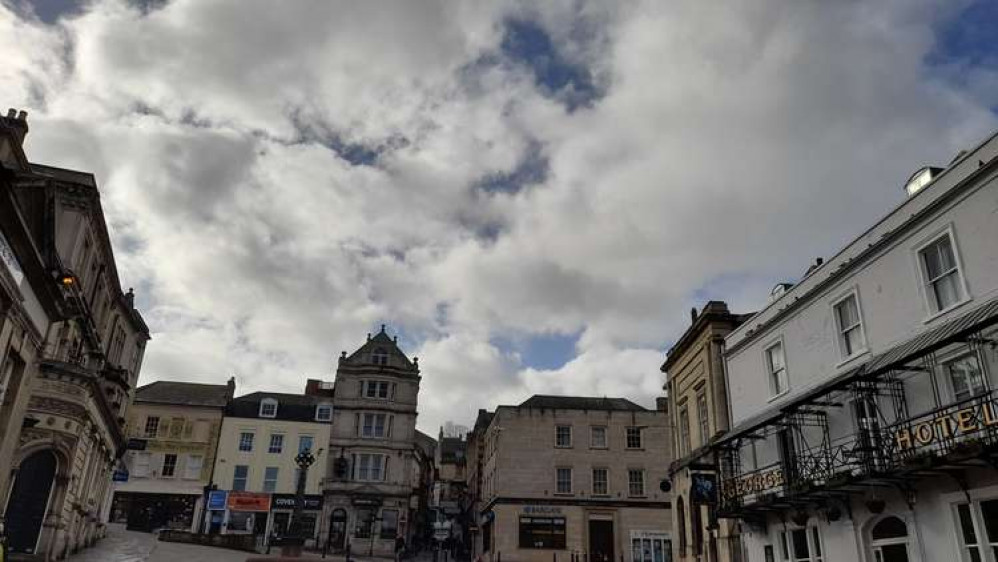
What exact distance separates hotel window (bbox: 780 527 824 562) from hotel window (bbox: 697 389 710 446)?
22.4 feet

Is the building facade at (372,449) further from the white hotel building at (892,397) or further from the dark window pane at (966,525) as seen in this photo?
the dark window pane at (966,525)

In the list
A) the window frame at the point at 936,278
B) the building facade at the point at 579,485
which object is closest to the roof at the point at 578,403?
the building facade at the point at 579,485

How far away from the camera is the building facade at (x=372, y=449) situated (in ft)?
167

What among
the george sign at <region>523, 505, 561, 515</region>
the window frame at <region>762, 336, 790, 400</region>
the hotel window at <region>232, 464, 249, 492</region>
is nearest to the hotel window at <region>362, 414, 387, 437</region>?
the hotel window at <region>232, 464, 249, 492</region>

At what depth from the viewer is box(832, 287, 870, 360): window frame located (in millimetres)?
17156

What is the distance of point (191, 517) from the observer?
169 ft

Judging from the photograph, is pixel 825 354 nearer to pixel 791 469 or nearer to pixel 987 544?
pixel 791 469

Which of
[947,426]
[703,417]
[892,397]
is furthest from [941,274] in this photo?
[703,417]

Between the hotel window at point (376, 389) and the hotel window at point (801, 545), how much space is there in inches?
1573

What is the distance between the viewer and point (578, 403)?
5281 cm

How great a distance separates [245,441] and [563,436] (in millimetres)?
25829

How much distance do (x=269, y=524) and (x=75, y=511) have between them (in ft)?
88.5

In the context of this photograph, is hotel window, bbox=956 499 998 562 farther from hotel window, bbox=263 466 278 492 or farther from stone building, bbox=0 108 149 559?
hotel window, bbox=263 466 278 492

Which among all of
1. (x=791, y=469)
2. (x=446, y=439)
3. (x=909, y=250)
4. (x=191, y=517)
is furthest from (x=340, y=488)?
(x=446, y=439)
